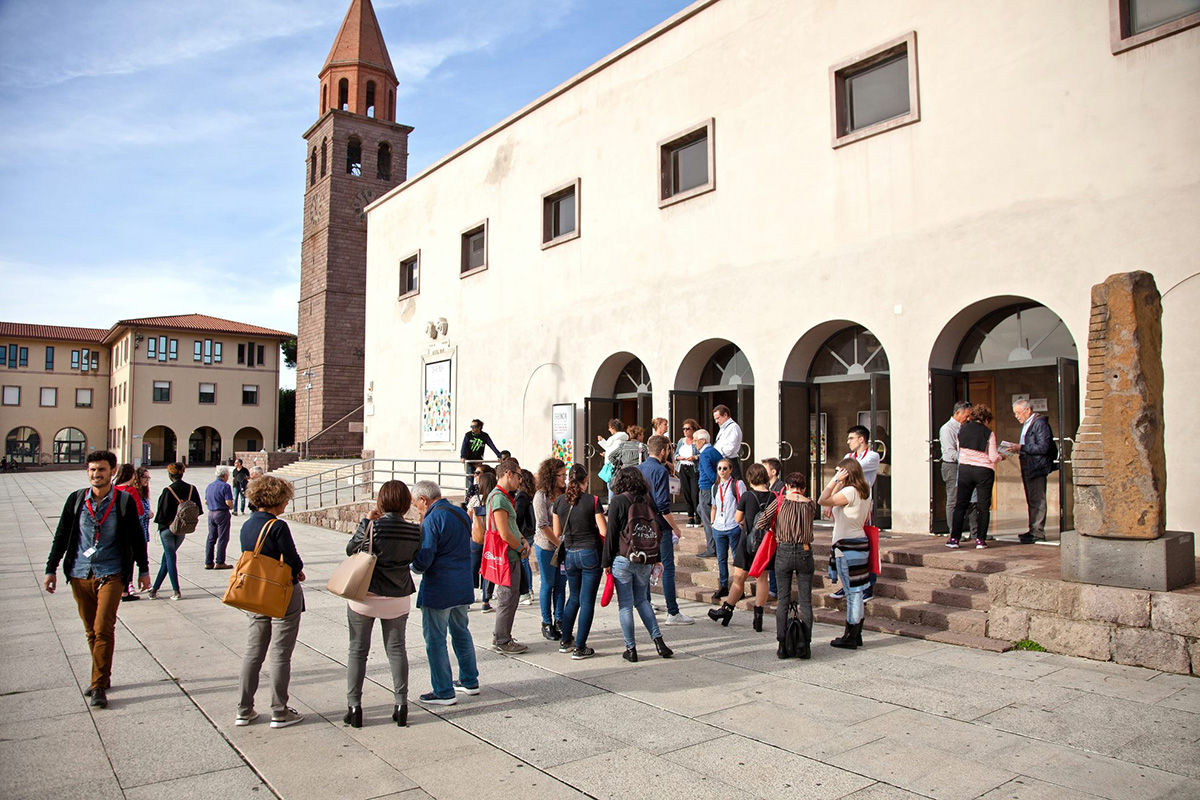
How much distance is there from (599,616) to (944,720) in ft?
13.6

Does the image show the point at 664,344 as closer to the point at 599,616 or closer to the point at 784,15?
the point at 784,15

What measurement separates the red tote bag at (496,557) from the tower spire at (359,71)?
1468 inches

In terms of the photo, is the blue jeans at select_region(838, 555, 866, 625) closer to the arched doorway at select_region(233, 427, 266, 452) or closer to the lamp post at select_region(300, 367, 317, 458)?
the lamp post at select_region(300, 367, 317, 458)

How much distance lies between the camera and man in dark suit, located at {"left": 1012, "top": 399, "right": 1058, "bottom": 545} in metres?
8.85

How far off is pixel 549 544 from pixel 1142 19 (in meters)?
8.04

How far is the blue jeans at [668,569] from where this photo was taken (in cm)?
814

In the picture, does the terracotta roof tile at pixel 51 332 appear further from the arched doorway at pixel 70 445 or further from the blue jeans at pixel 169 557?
the blue jeans at pixel 169 557

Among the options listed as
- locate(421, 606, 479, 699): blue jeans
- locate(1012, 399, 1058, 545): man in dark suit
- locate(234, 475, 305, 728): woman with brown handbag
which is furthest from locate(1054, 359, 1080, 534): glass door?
locate(234, 475, 305, 728): woman with brown handbag

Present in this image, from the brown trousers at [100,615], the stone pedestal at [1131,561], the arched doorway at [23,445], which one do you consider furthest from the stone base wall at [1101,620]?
the arched doorway at [23,445]

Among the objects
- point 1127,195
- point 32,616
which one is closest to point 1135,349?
point 1127,195

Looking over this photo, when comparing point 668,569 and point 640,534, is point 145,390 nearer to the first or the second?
point 668,569

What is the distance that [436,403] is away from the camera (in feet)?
67.4

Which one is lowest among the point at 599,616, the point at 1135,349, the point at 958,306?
the point at 599,616

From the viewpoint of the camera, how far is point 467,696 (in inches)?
228
